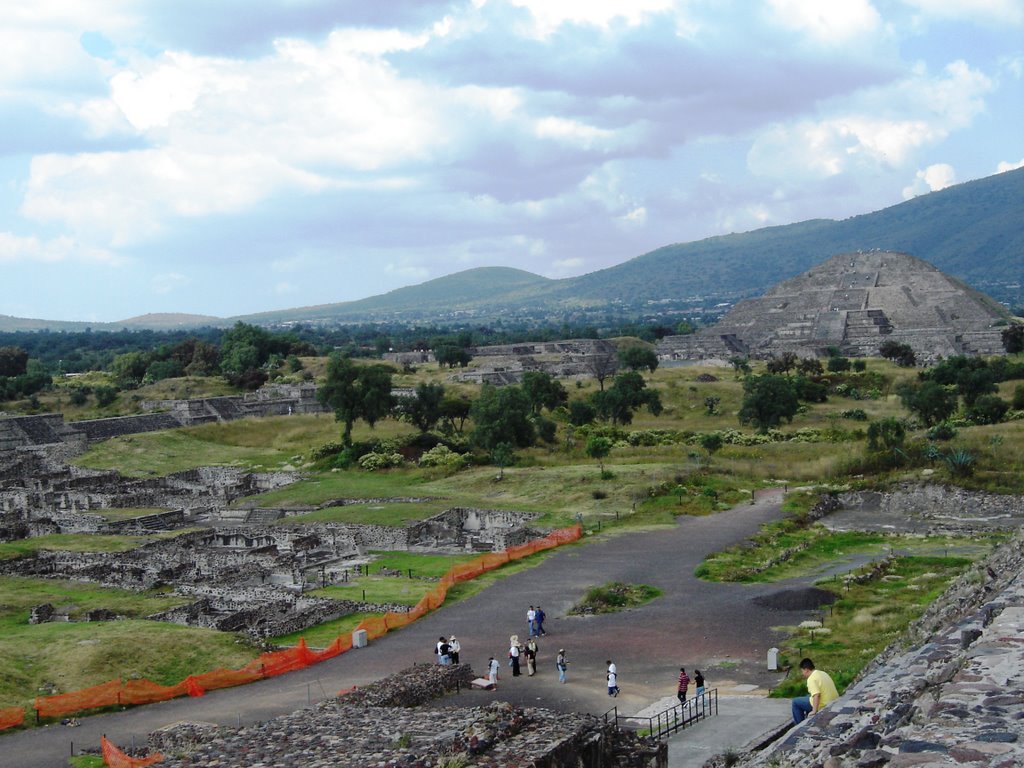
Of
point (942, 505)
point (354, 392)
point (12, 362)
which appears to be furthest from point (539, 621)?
point (12, 362)

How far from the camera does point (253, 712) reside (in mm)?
19547

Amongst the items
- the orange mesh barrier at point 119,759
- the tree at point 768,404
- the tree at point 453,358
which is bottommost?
the orange mesh barrier at point 119,759

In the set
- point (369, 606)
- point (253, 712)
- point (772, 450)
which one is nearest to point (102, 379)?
point (772, 450)

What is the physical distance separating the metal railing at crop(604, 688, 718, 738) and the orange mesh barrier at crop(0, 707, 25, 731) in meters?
11.2

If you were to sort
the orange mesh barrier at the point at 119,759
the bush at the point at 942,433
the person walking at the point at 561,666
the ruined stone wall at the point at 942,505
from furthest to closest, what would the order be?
1. the bush at the point at 942,433
2. the ruined stone wall at the point at 942,505
3. the person walking at the point at 561,666
4. the orange mesh barrier at the point at 119,759

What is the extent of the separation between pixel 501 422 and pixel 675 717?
36.2 meters

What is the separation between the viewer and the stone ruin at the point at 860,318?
110875 millimetres

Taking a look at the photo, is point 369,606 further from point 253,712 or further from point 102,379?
point 102,379

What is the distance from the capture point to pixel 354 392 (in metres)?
58.1

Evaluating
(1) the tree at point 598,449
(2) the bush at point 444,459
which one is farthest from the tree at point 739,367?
(2) the bush at point 444,459

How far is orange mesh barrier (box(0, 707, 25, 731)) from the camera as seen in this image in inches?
761

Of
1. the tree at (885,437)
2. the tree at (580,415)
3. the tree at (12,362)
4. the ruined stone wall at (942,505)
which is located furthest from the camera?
the tree at (12,362)

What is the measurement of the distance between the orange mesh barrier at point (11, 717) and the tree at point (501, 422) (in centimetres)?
3460

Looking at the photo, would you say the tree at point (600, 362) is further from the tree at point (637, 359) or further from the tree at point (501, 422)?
the tree at point (501, 422)
